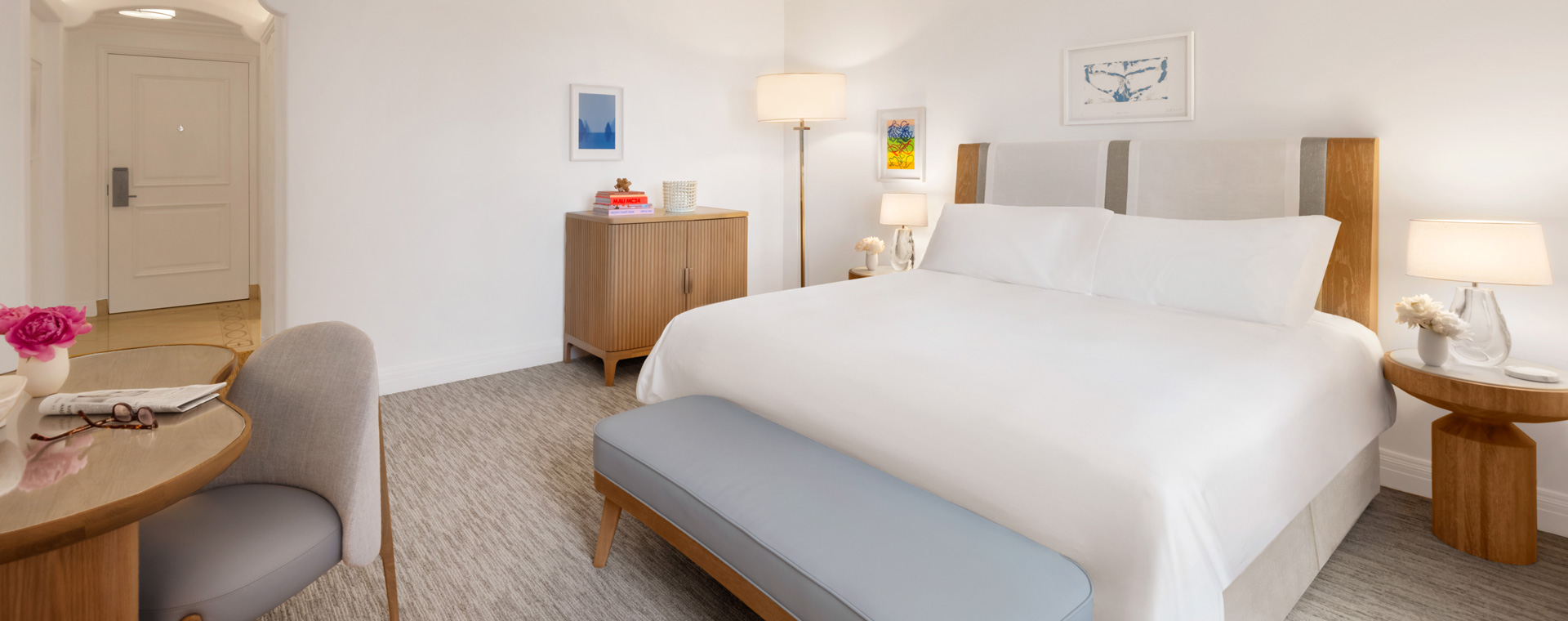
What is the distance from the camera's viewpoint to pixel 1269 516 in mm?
1682

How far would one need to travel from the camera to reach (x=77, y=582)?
1.12 meters

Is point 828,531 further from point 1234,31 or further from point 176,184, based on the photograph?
point 176,184

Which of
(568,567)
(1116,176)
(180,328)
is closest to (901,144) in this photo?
(1116,176)

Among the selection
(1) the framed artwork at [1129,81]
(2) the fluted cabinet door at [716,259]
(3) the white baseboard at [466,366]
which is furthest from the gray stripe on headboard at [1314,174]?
(3) the white baseboard at [466,366]

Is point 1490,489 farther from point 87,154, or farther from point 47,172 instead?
point 87,154

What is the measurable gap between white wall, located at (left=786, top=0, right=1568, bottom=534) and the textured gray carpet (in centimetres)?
54

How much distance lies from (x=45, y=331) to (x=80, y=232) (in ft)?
17.0

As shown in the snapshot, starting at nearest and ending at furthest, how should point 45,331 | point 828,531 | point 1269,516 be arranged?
point 45,331 → point 828,531 → point 1269,516

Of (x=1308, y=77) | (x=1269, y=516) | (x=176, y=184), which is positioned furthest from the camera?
(x=176, y=184)

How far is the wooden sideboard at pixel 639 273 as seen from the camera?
3967 mm

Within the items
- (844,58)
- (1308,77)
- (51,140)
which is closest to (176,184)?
(51,140)

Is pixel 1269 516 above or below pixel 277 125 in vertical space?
below

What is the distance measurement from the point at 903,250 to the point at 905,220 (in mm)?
168

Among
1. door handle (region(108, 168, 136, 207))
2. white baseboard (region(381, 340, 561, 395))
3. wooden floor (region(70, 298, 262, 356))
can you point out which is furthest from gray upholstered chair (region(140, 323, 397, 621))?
door handle (region(108, 168, 136, 207))
